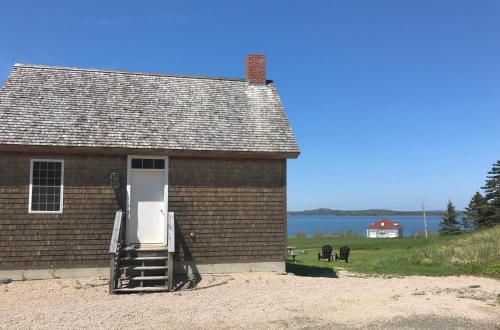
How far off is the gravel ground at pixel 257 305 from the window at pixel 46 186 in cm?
197

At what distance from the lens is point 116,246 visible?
11.2 m

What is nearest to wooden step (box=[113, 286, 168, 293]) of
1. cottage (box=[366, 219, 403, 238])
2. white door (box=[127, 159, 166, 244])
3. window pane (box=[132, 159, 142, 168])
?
white door (box=[127, 159, 166, 244])

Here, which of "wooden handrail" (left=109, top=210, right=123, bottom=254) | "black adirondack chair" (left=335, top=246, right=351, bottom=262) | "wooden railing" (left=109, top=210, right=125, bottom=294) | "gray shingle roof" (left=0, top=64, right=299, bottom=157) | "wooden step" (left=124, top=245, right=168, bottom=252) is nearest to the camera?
"wooden railing" (left=109, top=210, right=125, bottom=294)

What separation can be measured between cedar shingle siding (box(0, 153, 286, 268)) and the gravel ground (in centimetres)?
88

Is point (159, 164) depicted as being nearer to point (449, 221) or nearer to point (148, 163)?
point (148, 163)

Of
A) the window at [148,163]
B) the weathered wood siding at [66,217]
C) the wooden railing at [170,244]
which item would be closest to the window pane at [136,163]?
the window at [148,163]

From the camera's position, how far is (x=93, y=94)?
47.6 feet

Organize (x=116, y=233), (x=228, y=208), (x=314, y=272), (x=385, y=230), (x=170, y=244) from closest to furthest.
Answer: (x=116, y=233), (x=170, y=244), (x=228, y=208), (x=314, y=272), (x=385, y=230)


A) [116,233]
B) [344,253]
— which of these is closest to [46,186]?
[116,233]

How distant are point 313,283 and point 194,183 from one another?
14.3 ft

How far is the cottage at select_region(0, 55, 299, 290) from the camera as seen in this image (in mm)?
12547

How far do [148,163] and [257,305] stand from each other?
18.5 feet

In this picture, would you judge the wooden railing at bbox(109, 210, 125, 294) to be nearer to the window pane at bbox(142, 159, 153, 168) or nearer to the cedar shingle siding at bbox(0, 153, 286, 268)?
the cedar shingle siding at bbox(0, 153, 286, 268)

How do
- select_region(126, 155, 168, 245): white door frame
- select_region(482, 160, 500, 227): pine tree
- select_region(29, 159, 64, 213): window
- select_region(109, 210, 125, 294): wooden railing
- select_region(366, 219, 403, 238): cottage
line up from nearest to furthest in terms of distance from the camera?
select_region(109, 210, 125, 294): wooden railing
select_region(29, 159, 64, 213): window
select_region(126, 155, 168, 245): white door frame
select_region(482, 160, 500, 227): pine tree
select_region(366, 219, 403, 238): cottage
